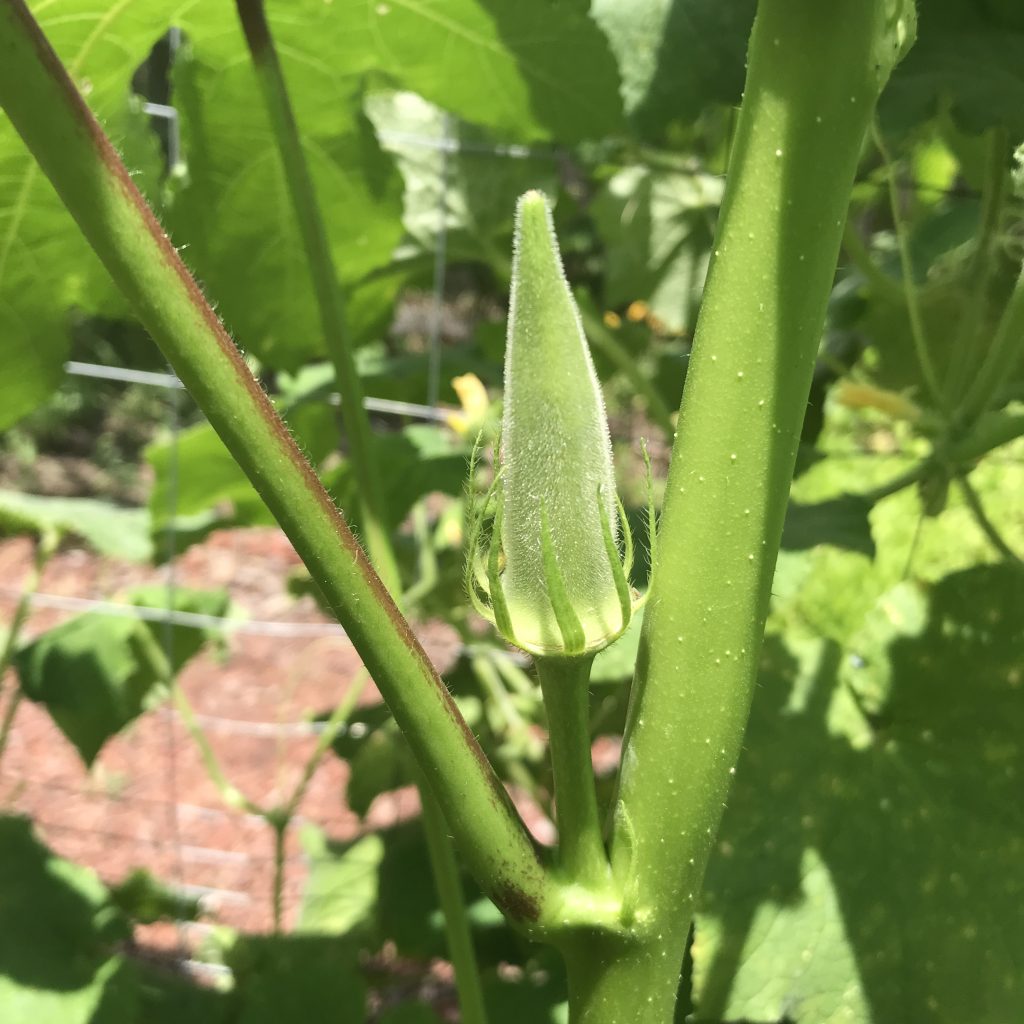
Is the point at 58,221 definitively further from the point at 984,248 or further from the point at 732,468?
the point at 984,248

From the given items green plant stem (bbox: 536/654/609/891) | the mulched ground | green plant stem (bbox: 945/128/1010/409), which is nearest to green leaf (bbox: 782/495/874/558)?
green plant stem (bbox: 945/128/1010/409)

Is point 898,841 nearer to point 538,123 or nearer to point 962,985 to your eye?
point 962,985

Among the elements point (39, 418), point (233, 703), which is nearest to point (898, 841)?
point (233, 703)

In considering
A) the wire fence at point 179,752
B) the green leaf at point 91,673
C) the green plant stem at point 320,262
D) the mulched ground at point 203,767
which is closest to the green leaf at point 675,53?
the green plant stem at point 320,262

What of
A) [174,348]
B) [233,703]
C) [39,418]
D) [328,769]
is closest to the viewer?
[174,348]

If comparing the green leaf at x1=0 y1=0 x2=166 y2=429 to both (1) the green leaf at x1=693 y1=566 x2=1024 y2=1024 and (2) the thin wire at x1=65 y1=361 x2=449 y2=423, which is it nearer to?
(2) the thin wire at x1=65 y1=361 x2=449 y2=423

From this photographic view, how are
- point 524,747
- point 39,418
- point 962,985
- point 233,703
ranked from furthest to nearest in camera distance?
point 39,418 < point 233,703 < point 524,747 < point 962,985
